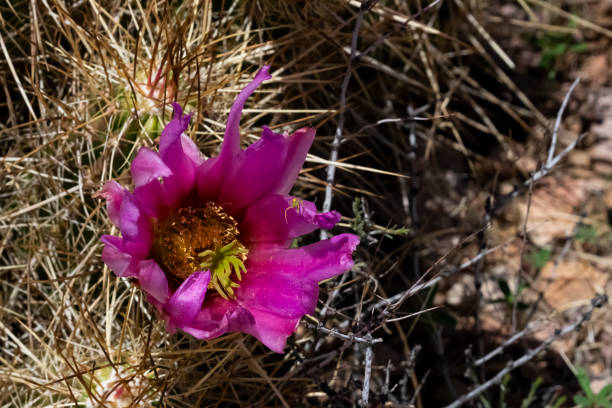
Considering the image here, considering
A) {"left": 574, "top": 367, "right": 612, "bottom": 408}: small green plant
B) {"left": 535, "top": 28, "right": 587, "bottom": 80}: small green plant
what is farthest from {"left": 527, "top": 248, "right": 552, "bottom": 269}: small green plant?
{"left": 535, "top": 28, "right": 587, "bottom": 80}: small green plant

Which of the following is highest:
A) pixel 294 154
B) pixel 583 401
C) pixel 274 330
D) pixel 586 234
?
pixel 294 154

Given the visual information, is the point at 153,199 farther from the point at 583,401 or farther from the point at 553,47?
the point at 553,47

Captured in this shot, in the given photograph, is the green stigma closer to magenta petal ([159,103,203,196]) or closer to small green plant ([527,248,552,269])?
magenta petal ([159,103,203,196])

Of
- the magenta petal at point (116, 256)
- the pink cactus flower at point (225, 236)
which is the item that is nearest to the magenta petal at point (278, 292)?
the pink cactus flower at point (225, 236)

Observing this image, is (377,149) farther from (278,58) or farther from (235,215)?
(235,215)

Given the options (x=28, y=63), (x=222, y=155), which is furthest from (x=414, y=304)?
(x=28, y=63)

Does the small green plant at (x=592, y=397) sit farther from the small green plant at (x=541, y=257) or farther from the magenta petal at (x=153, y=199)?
the magenta petal at (x=153, y=199)

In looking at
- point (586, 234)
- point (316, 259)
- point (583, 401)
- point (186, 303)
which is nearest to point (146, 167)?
point (186, 303)
